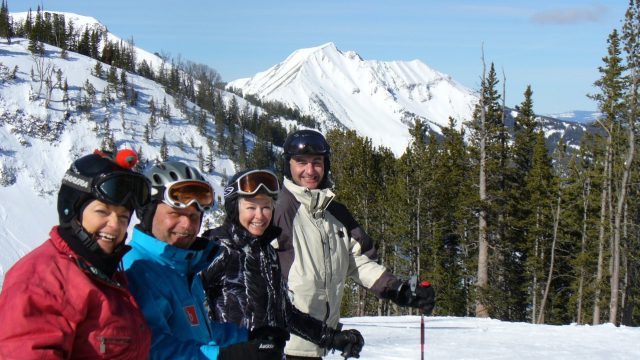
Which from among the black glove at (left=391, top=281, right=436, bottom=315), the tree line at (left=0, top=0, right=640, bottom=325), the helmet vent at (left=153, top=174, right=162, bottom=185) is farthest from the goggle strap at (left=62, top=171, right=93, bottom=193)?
the tree line at (left=0, top=0, right=640, bottom=325)

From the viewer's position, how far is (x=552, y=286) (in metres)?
33.0

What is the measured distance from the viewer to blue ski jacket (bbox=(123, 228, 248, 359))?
92.5 inches

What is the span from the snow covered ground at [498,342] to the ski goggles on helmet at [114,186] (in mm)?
6298

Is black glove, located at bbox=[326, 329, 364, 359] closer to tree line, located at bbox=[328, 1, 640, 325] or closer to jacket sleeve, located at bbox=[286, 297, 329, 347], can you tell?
jacket sleeve, located at bbox=[286, 297, 329, 347]

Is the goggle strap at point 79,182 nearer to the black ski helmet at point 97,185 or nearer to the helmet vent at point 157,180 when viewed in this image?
the black ski helmet at point 97,185

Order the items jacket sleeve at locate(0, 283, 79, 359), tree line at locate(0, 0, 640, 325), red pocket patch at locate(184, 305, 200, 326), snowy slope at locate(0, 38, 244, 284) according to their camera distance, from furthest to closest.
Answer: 1. snowy slope at locate(0, 38, 244, 284)
2. tree line at locate(0, 0, 640, 325)
3. red pocket patch at locate(184, 305, 200, 326)
4. jacket sleeve at locate(0, 283, 79, 359)

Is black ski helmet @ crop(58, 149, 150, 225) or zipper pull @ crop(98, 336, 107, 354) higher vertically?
black ski helmet @ crop(58, 149, 150, 225)

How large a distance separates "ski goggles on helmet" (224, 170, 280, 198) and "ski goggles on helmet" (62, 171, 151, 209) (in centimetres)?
122

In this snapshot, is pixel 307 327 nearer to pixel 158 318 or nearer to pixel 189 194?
pixel 189 194

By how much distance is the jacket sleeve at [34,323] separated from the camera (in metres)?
1.71

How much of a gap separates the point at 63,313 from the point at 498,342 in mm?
9131

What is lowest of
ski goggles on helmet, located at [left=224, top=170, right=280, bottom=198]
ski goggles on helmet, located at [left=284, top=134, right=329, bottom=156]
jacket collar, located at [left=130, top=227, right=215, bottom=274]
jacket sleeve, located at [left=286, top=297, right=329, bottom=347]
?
jacket sleeve, located at [left=286, top=297, right=329, bottom=347]

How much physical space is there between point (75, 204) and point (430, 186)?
103 feet

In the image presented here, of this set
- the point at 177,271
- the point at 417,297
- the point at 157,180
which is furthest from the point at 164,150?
the point at 177,271
